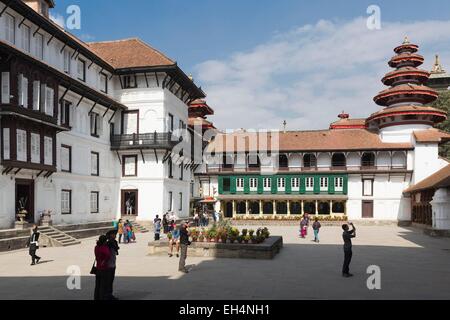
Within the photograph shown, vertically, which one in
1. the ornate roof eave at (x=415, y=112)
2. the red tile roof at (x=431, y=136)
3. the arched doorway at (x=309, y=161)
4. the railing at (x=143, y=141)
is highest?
the ornate roof eave at (x=415, y=112)

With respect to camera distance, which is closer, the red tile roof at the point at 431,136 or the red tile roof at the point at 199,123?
the red tile roof at the point at 431,136

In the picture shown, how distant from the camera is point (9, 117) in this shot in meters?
20.4

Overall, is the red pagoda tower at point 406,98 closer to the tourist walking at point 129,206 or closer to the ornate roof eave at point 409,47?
the ornate roof eave at point 409,47

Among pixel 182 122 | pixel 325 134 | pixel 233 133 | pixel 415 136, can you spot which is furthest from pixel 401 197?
pixel 182 122

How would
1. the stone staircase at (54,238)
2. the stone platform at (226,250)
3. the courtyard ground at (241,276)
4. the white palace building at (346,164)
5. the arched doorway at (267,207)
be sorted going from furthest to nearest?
1. the arched doorway at (267,207)
2. the white palace building at (346,164)
3. the stone staircase at (54,238)
4. the stone platform at (226,250)
5. the courtyard ground at (241,276)

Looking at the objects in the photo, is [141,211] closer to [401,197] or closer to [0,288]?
[0,288]

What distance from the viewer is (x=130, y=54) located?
1380 inches

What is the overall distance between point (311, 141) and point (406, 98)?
11.1 m

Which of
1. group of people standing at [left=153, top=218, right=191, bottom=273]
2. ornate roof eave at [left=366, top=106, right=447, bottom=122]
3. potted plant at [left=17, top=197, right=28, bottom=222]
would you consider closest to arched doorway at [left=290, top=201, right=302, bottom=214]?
ornate roof eave at [left=366, top=106, right=447, bottom=122]

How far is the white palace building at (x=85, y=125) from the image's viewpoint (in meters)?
21.3

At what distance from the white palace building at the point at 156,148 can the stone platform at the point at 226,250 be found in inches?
354

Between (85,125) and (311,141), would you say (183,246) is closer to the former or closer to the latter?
(85,125)

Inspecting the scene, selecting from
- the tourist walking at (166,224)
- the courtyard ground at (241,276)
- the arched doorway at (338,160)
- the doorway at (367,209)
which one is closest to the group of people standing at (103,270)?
Answer: the courtyard ground at (241,276)
